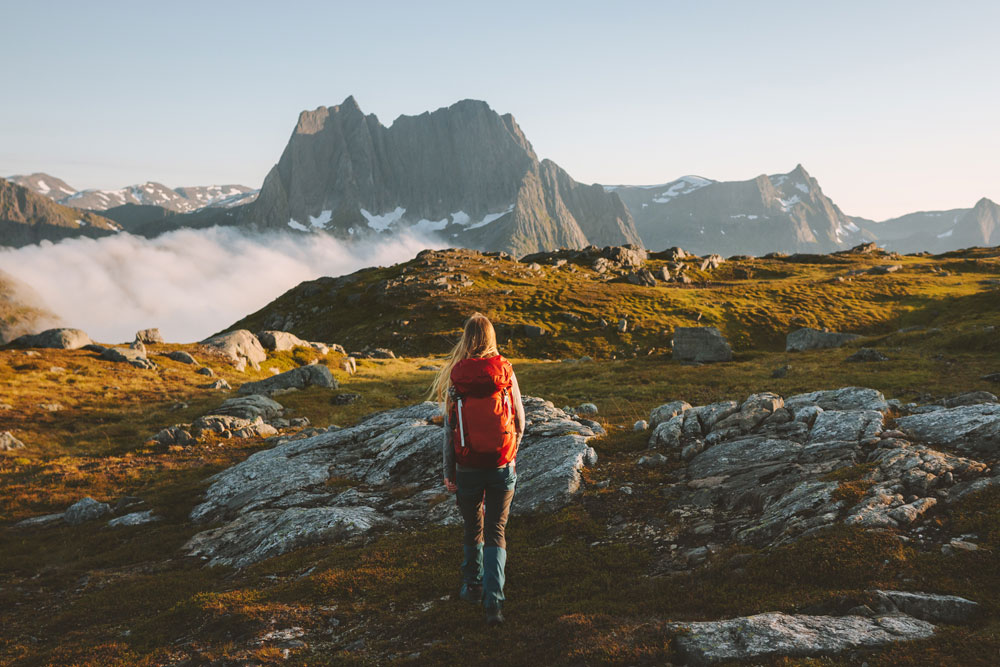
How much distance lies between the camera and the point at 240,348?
68.1 metres

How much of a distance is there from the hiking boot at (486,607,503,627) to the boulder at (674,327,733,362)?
51516 millimetres

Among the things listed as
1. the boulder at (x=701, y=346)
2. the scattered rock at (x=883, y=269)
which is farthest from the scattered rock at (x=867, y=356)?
the scattered rock at (x=883, y=269)

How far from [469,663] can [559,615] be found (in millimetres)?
1771

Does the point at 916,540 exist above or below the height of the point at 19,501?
above

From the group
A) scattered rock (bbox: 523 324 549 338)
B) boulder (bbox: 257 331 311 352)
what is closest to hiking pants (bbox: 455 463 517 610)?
boulder (bbox: 257 331 311 352)

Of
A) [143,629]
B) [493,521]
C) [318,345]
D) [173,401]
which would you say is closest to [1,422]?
[173,401]

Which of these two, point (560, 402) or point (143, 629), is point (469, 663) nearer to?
point (143, 629)

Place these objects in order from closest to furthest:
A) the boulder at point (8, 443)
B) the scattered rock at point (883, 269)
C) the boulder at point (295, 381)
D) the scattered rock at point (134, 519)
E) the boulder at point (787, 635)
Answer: the boulder at point (787, 635), the scattered rock at point (134, 519), the boulder at point (8, 443), the boulder at point (295, 381), the scattered rock at point (883, 269)

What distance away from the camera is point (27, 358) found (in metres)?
51.3

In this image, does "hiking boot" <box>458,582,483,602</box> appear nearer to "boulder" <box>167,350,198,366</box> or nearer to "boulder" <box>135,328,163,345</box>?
"boulder" <box>167,350,198,366</box>

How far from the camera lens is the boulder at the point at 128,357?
179ft

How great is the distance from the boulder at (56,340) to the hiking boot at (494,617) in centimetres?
7169

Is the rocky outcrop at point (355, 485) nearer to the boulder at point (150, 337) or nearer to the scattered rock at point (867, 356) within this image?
the scattered rock at point (867, 356)

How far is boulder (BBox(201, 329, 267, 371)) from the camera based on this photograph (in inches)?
2562
